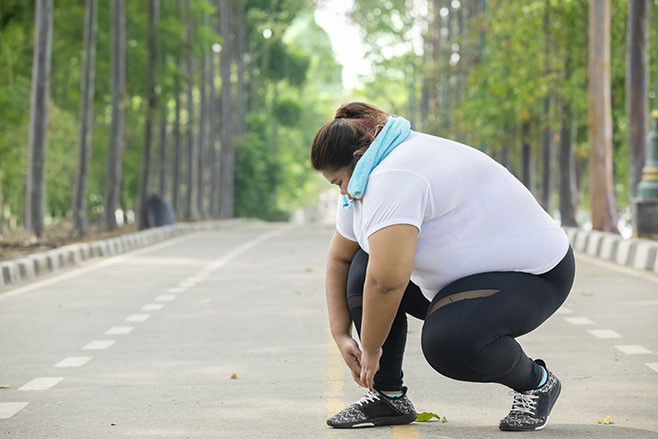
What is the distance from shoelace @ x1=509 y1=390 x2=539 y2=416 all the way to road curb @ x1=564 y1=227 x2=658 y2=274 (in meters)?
12.7

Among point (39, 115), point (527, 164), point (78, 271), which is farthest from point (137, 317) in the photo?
point (527, 164)

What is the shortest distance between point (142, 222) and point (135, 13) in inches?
255

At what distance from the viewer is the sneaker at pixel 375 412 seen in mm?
6426

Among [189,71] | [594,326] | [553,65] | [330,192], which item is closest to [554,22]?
[553,65]

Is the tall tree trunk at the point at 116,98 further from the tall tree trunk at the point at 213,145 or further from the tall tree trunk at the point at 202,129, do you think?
the tall tree trunk at the point at 213,145

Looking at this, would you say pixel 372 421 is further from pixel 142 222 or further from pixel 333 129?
pixel 142 222

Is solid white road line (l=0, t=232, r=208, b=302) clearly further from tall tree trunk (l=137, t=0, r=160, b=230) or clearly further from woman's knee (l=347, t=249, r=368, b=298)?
woman's knee (l=347, t=249, r=368, b=298)

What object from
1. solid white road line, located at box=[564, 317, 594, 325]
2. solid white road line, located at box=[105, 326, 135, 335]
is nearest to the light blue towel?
solid white road line, located at box=[105, 326, 135, 335]

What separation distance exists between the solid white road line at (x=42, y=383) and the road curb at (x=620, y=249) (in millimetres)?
11565

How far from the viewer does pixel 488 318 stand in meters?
5.85

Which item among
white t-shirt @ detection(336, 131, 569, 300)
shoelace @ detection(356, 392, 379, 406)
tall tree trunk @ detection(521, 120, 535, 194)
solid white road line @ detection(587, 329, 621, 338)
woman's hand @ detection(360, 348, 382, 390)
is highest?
white t-shirt @ detection(336, 131, 569, 300)

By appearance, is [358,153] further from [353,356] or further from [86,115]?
[86,115]

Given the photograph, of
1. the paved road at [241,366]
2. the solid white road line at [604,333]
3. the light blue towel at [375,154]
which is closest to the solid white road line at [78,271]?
the paved road at [241,366]

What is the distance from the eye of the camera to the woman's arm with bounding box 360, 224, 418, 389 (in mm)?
5430
